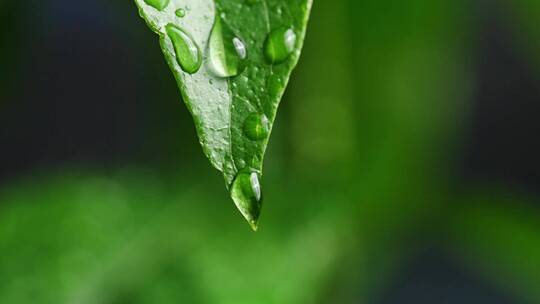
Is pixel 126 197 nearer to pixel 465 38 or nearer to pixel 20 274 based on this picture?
pixel 20 274

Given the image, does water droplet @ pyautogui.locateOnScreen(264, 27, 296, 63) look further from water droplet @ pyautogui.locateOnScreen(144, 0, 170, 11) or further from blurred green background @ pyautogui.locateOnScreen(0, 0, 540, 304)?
blurred green background @ pyautogui.locateOnScreen(0, 0, 540, 304)

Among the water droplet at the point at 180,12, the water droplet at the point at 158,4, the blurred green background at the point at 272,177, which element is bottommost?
the blurred green background at the point at 272,177

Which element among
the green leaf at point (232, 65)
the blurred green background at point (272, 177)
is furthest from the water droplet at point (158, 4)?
the blurred green background at point (272, 177)

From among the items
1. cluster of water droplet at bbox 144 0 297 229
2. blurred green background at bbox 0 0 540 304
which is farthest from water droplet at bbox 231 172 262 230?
blurred green background at bbox 0 0 540 304

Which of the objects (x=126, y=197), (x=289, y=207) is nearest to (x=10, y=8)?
(x=126, y=197)

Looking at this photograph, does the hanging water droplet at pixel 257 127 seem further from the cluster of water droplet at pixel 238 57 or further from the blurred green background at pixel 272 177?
the blurred green background at pixel 272 177
